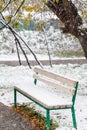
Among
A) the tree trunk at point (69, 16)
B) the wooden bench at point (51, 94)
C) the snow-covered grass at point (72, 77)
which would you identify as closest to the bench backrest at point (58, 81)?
the wooden bench at point (51, 94)

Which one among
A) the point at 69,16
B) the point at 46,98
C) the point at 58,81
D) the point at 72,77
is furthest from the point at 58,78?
the point at 72,77

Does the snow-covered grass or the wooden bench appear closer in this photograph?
the wooden bench

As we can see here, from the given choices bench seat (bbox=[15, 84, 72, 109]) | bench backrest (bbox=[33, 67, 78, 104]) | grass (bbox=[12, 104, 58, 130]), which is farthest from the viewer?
grass (bbox=[12, 104, 58, 130])

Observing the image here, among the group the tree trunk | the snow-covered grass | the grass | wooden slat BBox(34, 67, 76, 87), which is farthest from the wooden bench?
the tree trunk

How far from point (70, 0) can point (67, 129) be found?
388 centimetres

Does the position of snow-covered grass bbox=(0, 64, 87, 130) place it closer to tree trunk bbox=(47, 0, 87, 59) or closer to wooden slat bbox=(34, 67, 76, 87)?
wooden slat bbox=(34, 67, 76, 87)

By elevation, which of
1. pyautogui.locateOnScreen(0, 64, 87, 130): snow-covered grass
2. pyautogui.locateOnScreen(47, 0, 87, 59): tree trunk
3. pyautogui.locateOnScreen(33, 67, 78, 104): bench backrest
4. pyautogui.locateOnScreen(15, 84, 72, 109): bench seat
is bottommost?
pyautogui.locateOnScreen(0, 64, 87, 130): snow-covered grass

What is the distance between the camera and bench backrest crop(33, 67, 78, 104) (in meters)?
7.07

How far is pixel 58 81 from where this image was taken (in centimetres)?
809

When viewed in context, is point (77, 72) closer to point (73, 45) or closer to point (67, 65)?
point (67, 65)

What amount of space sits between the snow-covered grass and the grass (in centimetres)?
19

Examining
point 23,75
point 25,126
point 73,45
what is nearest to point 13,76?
point 23,75

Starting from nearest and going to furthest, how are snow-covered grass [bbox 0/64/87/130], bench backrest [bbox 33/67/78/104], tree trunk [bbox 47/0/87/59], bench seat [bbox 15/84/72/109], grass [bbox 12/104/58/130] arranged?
bench seat [bbox 15/84/72/109] → bench backrest [bbox 33/67/78/104] → grass [bbox 12/104/58/130] → snow-covered grass [bbox 0/64/87/130] → tree trunk [bbox 47/0/87/59]

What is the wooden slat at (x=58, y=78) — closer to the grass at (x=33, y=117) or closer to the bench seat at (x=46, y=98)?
the bench seat at (x=46, y=98)
